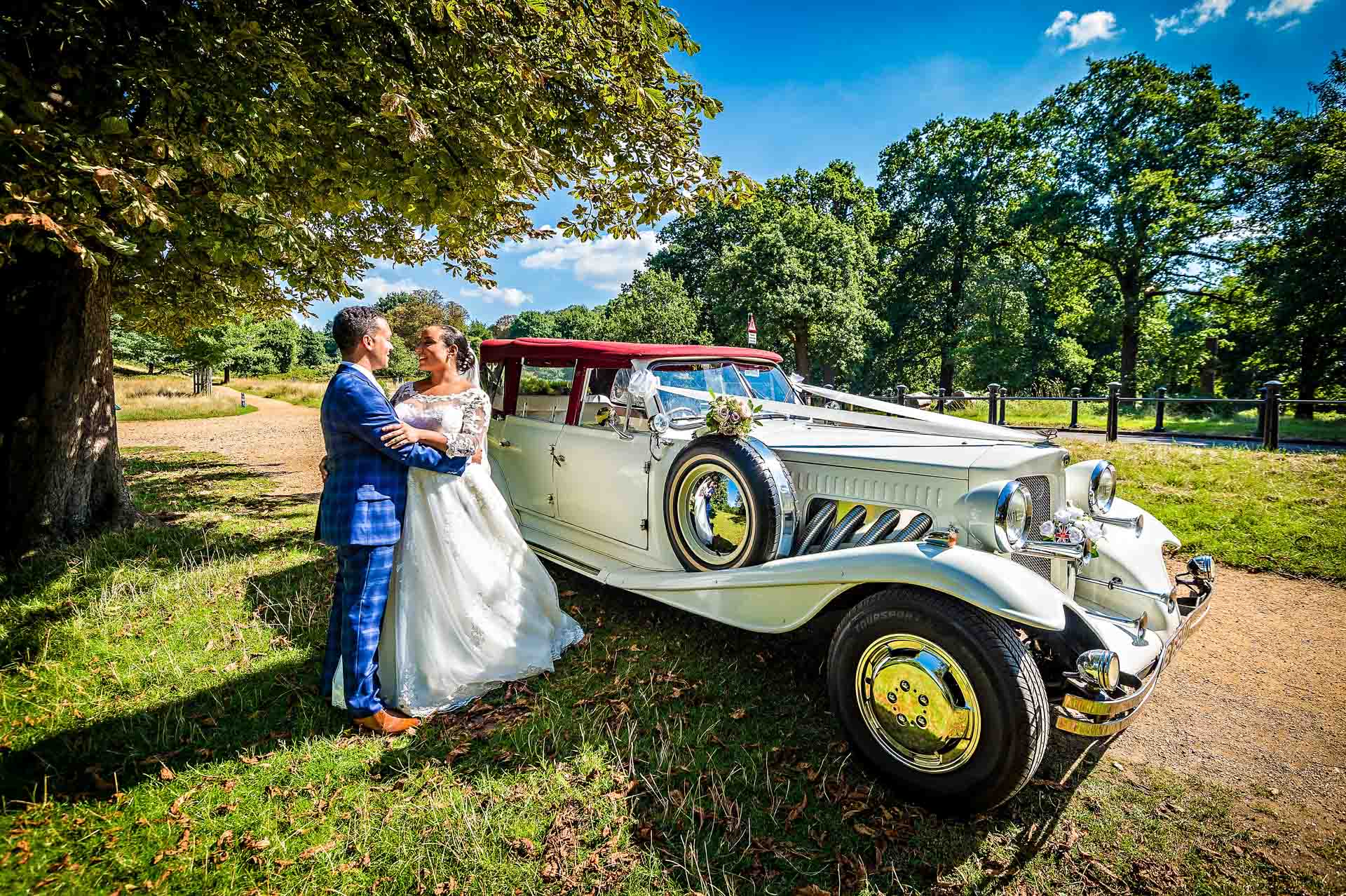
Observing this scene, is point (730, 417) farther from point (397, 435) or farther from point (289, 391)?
point (289, 391)

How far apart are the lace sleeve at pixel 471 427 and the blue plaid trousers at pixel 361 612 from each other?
0.61 m

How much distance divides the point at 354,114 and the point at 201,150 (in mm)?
1079

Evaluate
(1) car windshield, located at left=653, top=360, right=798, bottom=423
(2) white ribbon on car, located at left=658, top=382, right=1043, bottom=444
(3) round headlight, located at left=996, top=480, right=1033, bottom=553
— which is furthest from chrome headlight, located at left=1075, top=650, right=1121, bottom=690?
(1) car windshield, located at left=653, top=360, right=798, bottom=423

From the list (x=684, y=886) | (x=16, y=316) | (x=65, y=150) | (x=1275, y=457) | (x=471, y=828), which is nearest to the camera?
(x=684, y=886)

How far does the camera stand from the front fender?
2.42 meters

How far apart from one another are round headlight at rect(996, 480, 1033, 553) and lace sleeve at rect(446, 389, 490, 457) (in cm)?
280

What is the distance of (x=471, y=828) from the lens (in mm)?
2482

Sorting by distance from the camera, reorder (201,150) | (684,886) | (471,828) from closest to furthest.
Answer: (684,886) < (471,828) < (201,150)

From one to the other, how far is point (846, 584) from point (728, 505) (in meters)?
0.99

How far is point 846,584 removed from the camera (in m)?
2.84

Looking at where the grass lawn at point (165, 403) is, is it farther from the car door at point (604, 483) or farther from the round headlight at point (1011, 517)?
the round headlight at point (1011, 517)

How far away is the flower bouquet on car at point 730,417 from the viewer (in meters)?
3.59

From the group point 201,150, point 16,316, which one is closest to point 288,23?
point 201,150

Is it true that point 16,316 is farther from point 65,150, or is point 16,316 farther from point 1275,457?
point 1275,457
